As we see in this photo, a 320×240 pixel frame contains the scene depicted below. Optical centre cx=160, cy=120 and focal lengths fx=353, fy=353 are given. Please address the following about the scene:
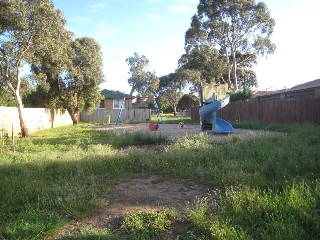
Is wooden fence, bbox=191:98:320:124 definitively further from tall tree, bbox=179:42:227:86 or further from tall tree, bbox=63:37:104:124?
tall tree, bbox=63:37:104:124

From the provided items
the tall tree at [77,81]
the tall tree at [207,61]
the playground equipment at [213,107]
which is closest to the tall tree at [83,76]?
the tall tree at [77,81]

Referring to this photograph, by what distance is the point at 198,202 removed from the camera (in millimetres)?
4668

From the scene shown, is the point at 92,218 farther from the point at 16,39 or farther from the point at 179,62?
the point at 179,62

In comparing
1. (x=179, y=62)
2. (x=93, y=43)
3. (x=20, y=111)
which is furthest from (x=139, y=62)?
(x=20, y=111)

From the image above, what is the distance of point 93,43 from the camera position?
34.9m

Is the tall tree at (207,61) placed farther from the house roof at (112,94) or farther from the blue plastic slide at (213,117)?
the blue plastic slide at (213,117)

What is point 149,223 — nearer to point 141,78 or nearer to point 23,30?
point 23,30

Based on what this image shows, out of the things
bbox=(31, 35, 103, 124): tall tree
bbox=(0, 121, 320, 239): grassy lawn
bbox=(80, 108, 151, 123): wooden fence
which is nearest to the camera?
bbox=(0, 121, 320, 239): grassy lawn

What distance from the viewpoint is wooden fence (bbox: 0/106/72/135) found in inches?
709

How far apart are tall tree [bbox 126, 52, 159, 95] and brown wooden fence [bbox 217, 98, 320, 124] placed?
37.6m

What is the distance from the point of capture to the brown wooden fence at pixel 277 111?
1764cm

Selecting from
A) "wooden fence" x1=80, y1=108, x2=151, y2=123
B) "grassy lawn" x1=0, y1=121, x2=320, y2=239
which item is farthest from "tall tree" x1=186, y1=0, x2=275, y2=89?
"grassy lawn" x1=0, y1=121, x2=320, y2=239

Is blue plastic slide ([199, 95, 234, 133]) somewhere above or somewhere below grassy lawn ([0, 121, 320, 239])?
above

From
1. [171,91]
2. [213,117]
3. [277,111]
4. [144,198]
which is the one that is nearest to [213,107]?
[213,117]
